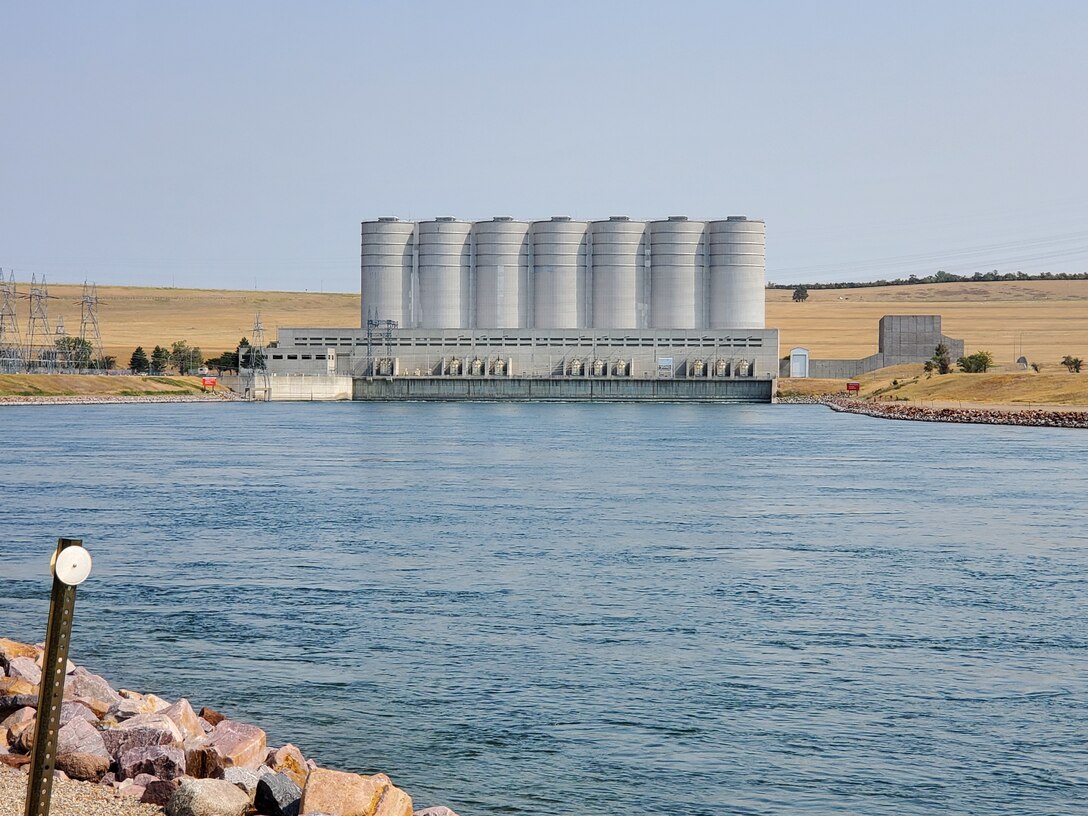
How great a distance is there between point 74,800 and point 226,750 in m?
1.87

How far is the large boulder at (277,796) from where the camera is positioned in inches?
446

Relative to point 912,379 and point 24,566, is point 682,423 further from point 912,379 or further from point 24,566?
point 24,566

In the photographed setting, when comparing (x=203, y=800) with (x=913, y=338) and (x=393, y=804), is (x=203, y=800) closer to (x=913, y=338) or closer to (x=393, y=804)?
(x=393, y=804)

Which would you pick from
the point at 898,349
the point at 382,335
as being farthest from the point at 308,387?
the point at 898,349

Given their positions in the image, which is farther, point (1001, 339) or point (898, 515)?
point (1001, 339)

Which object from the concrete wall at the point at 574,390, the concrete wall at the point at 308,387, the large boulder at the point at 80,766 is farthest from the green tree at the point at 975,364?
the large boulder at the point at 80,766

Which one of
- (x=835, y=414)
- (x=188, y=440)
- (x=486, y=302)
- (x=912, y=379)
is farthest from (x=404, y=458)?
(x=912, y=379)

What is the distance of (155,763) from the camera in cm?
1206

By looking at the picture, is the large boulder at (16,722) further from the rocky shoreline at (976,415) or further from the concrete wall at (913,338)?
the concrete wall at (913,338)

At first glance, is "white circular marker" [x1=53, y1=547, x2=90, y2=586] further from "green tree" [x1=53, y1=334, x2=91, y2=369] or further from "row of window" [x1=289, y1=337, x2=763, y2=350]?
"green tree" [x1=53, y1=334, x2=91, y2=369]

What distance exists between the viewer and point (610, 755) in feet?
46.6

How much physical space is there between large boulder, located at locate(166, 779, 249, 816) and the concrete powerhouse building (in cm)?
11206

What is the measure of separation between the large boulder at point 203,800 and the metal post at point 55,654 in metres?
2.70

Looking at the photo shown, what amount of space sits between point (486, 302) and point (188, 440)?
61.3 m
